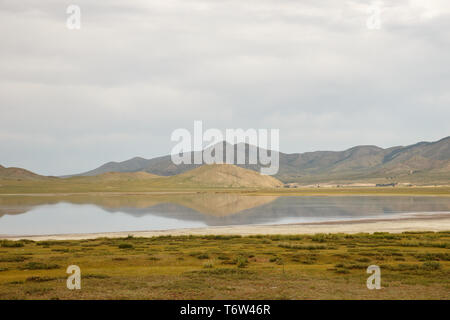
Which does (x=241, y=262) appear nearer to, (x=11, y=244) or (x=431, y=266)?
→ (x=431, y=266)

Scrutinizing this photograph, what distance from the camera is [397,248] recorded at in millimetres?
29625

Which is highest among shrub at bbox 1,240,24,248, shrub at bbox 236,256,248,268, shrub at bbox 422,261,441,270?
shrub at bbox 422,261,441,270

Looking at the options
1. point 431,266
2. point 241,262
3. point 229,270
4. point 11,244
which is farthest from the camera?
point 11,244

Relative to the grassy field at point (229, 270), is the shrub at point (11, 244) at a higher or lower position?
lower

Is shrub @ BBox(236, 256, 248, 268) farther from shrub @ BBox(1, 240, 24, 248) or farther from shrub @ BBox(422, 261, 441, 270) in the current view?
shrub @ BBox(1, 240, 24, 248)

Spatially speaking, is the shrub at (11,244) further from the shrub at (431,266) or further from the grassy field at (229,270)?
the shrub at (431,266)

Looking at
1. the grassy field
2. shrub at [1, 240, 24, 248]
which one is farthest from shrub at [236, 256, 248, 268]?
shrub at [1, 240, 24, 248]

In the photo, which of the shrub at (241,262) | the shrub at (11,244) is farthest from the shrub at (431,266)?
the shrub at (11,244)

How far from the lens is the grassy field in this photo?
15594mm

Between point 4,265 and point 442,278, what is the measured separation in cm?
2119

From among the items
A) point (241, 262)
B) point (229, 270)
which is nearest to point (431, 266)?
point (241, 262)

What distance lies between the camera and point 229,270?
2058 cm

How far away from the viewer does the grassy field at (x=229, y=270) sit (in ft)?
51.2
